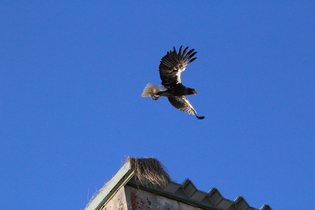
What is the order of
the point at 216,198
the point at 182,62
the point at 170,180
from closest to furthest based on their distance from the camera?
the point at 170,180, the point at 216,198, the point at 182,62

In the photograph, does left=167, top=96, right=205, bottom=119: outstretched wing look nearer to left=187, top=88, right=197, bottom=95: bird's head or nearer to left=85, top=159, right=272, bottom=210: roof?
left=187, top=88, right=197, bottom=95: bird's head

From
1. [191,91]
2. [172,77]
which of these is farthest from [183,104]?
[172,77]

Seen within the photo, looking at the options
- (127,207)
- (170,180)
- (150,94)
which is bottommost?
(127,207)

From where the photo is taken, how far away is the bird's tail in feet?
31.9

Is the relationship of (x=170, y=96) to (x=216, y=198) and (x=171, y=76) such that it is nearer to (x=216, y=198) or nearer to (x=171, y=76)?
(x=171, y=76)

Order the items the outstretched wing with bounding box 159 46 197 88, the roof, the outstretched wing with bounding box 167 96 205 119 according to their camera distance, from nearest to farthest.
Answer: the roof
the outstretched wing with bounding box 159 46 197 88
the outstretched wing with bounding box 167 96 205 119

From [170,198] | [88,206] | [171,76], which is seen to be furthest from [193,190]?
[171,76]

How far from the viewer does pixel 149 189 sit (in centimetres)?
641

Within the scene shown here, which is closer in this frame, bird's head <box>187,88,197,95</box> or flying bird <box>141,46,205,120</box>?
flying bird <box>141,46,205,120</box>

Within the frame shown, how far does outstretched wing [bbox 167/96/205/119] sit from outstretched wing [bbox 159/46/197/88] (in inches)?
28.1

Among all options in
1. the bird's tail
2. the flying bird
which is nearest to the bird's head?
the flying bird

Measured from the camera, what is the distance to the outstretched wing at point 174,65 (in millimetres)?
9523

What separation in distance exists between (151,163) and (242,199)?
4.62 ft

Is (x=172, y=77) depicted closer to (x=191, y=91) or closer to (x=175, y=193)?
(x=191, y=91)
